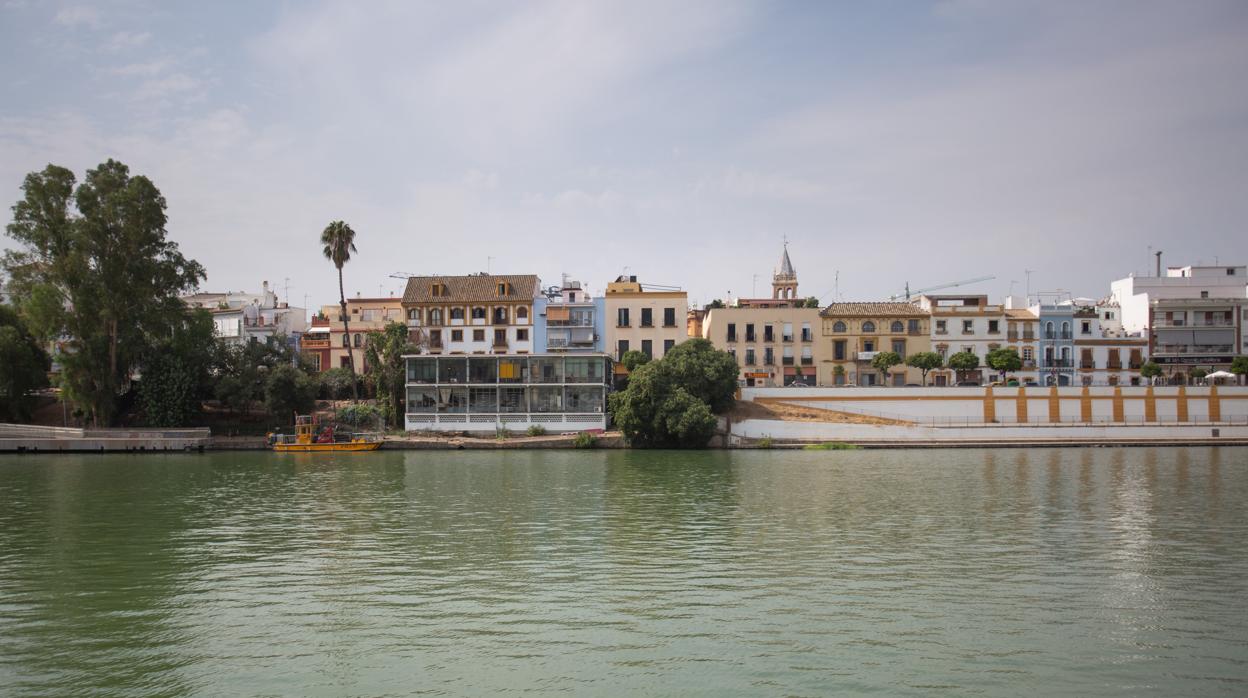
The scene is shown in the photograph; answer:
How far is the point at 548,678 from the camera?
12.8 meters

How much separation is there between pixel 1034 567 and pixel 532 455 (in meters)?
36.7

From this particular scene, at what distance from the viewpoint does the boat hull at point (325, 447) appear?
5531cm

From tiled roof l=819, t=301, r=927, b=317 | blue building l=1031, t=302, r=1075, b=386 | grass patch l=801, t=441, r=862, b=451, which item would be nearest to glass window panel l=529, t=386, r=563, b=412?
grass patch l=801, t=441, r=862, b=451

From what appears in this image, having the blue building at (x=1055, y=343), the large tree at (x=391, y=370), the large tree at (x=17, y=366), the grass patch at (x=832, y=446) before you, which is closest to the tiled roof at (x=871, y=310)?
the blue building at (x=1055, y=343)

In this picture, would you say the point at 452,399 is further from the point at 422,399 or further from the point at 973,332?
the point at 973,332

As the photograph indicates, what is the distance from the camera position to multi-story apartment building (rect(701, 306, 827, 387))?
238ft

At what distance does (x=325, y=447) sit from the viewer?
55312mm

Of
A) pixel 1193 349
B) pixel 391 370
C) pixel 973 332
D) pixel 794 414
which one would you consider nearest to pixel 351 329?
pixel 391 370

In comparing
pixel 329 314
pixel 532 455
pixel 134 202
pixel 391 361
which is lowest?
pixel 532 455

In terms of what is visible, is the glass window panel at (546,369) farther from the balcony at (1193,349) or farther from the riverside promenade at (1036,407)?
the balcony at (1193,349)

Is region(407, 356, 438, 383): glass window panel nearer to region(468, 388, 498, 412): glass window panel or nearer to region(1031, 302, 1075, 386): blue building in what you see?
region(468, 388, 498, 412): glass window panel

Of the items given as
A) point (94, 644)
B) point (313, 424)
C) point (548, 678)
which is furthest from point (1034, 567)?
point (313, 424)

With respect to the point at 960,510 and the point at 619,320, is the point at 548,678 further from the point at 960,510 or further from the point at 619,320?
the point at 619,320

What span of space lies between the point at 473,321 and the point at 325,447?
18.8m
